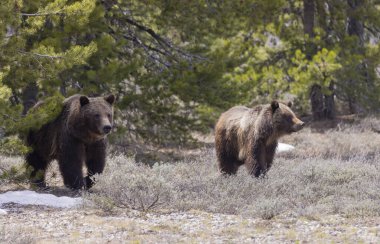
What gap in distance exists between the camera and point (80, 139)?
9.55m

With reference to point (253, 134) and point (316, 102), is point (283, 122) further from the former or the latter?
point (316, 102)

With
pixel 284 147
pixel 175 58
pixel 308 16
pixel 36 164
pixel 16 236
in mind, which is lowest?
pixel 284 147

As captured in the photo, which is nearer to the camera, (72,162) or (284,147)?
(72,162)

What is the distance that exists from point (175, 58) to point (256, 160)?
14.7 ft

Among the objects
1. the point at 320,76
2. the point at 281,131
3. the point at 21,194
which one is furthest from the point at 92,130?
the point at 320,76

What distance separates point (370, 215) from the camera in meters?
7.61

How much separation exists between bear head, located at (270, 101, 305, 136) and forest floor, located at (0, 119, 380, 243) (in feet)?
2.06

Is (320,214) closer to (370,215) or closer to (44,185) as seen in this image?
(370,215)

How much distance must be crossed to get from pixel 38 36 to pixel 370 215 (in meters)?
6.64

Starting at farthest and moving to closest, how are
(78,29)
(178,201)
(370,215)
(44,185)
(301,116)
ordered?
(301,116) → (78,29) → (44,185) → (178,201) → (370,215)

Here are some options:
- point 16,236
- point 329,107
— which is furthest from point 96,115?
point 329,107

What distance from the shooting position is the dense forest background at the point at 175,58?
9383 millimetres

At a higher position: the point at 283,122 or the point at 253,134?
the point at 283,122

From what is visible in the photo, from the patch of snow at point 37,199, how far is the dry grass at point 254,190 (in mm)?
340
